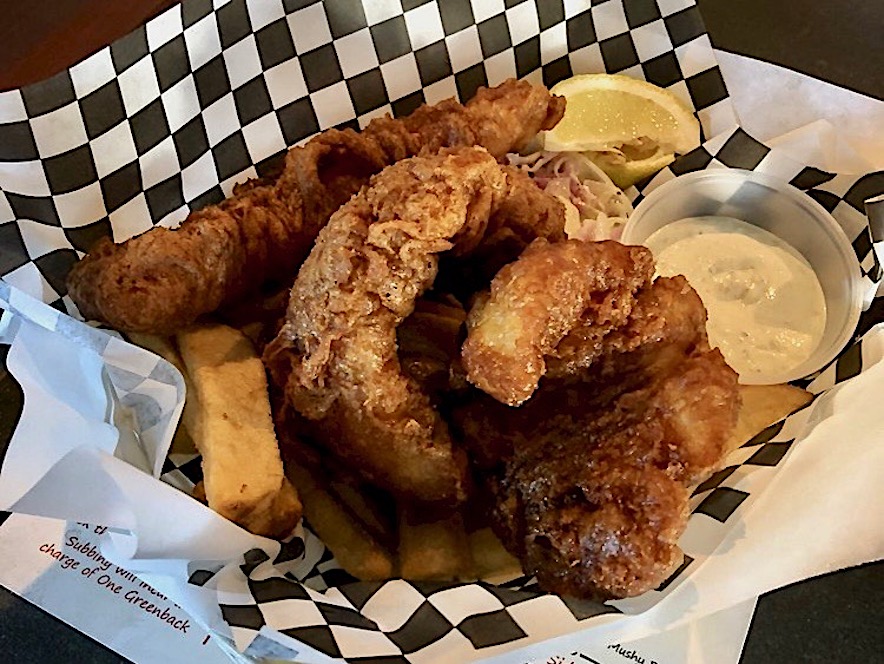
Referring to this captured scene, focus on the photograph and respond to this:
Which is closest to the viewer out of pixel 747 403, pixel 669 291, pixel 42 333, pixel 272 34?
pixel 669 291

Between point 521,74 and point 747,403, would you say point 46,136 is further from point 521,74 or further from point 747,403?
point 747,403

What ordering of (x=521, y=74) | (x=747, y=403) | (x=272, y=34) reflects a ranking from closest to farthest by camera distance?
(x=747, y=403), (x=272, y=34), (x=521, y=74)

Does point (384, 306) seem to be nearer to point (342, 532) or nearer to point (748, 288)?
point (342, 532)

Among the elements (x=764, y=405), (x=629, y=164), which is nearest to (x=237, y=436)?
(x=764, y=405)

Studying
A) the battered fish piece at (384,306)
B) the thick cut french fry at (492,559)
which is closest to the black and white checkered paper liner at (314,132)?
the thick cut french fry at (492,559)

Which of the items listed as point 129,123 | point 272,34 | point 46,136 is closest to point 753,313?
point 272,34

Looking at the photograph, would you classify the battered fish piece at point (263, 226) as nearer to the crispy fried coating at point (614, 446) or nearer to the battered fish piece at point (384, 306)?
the battered fish piece at point (384, 306)

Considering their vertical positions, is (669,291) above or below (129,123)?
below
